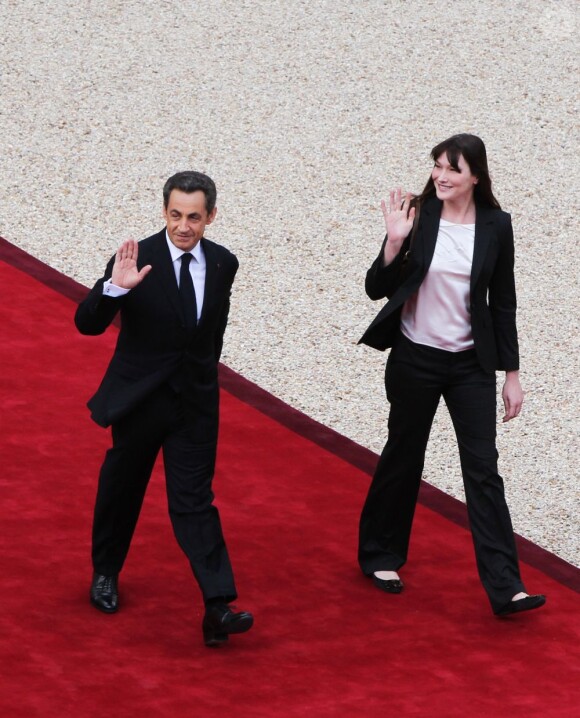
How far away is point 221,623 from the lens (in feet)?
15.9

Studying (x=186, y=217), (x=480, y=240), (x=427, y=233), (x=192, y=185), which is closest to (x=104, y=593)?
(x=186, y=217)

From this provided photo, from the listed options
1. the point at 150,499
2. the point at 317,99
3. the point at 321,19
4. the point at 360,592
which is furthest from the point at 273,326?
the point at 321,19

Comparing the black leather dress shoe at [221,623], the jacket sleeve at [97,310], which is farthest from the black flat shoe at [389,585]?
the jacket sleeve at [97,310]

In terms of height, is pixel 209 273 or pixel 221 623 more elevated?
pixel 209 273

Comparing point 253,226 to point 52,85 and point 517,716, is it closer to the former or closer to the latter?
point 52,85

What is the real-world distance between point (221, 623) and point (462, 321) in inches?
52.6

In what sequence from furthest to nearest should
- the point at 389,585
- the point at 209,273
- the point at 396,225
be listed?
the point at 389,585 < the point at 396,225 < the point at 209,273

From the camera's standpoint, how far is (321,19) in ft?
41.2

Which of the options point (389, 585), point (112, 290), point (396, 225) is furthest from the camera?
point (389, 585)

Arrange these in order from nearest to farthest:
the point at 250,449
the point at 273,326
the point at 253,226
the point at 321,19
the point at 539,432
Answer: the point at 250,449 → the point at 539,432 → the point at 273,326 → the point at 253,226 → the point at 321,19

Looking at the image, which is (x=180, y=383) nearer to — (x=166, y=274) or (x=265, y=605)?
(x=166, y=274)

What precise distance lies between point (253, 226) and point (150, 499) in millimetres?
3613

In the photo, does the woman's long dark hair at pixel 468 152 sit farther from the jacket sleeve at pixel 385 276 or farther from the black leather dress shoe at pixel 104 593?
the black leather dress shoe at pixel 104 593

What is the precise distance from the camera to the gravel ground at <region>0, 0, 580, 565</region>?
7535 millimetres
